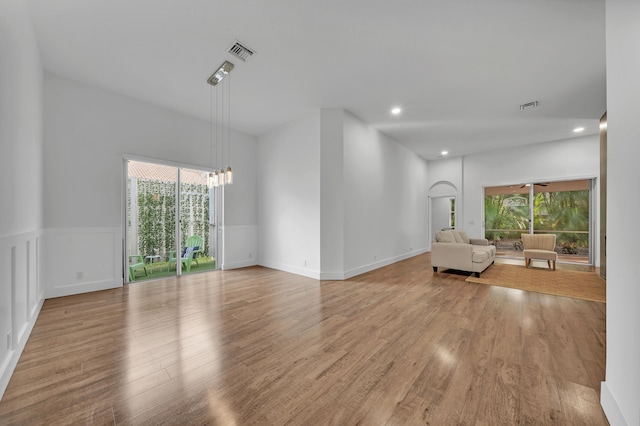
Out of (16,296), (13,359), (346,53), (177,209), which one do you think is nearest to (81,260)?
(177,209)

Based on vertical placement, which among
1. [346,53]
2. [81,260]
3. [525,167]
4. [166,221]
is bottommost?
[81,260]

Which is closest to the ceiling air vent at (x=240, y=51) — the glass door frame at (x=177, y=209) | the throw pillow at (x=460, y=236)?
the glass door frame at (x=177, y=209)

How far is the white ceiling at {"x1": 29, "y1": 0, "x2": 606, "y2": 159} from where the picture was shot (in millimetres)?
2490

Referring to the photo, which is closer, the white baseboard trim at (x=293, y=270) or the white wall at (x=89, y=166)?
the white wall at (x=89, y=166)

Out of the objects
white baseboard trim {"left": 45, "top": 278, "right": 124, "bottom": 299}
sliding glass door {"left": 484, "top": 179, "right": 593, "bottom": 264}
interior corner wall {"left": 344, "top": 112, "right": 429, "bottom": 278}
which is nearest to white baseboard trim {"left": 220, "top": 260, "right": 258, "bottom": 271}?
white baseboard trim {"left": 45, "top": 278, "right": 124, "bottom": 299}

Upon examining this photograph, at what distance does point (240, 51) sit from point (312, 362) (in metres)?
3.53

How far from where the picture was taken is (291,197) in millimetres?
5398

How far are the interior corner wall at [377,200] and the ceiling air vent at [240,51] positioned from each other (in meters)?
2.22

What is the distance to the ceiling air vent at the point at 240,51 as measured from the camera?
2.98 meters

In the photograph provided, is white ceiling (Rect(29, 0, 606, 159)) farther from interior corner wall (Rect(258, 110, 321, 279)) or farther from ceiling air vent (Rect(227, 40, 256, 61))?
interior corner wall (Rect(258, 110, 321, 279))

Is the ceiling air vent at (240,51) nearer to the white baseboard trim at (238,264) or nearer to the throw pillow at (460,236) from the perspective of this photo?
the white baseboard trim at (238,264)

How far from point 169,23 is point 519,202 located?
29.4 ft

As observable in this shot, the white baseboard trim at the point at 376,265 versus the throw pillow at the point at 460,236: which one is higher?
the throw pillow at the point at 460,236

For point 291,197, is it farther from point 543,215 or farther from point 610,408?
point 543,215
